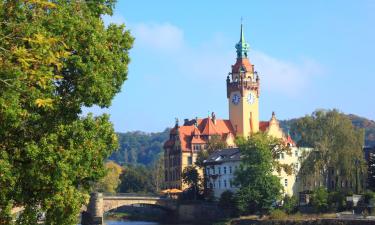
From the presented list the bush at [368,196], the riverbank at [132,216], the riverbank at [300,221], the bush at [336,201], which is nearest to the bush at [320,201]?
the bush at [336,201]

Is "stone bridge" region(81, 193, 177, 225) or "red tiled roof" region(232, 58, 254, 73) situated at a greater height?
"red tiled roof" region(232, 58, 254, 73)

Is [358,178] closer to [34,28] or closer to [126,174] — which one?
[126,174]

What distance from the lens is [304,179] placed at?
100 m

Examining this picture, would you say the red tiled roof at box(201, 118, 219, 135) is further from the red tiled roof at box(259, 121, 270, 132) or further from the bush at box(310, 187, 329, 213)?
the bush at box(310, 187, 329, 213)

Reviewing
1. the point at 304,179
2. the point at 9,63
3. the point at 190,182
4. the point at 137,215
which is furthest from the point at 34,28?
the point at 137,215

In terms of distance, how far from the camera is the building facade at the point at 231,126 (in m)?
133

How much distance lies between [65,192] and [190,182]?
292ft

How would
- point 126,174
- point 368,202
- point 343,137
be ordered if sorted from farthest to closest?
point 126,174 → point 343,137 → point 368,202

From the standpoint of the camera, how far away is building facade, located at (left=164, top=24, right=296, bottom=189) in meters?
133

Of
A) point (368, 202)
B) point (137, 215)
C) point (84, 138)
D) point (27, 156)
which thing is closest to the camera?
point (27, 156)

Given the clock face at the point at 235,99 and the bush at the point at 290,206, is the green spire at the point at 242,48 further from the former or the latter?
the bush at the point at 290,206

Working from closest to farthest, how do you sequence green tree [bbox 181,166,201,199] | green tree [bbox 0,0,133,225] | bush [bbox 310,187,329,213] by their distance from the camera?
green tree [bbox 0,0,133,225] < bush [bbox 310,187,329,213] < green tree [bbox 181,166,201,199]

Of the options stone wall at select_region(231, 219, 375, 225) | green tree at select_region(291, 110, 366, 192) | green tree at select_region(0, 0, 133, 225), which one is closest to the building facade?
green tree at select_region(291, 110, 366, 192)

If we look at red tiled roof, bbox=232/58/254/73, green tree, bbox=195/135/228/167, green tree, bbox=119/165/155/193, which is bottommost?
green tree, bbox=119/165/155/193
